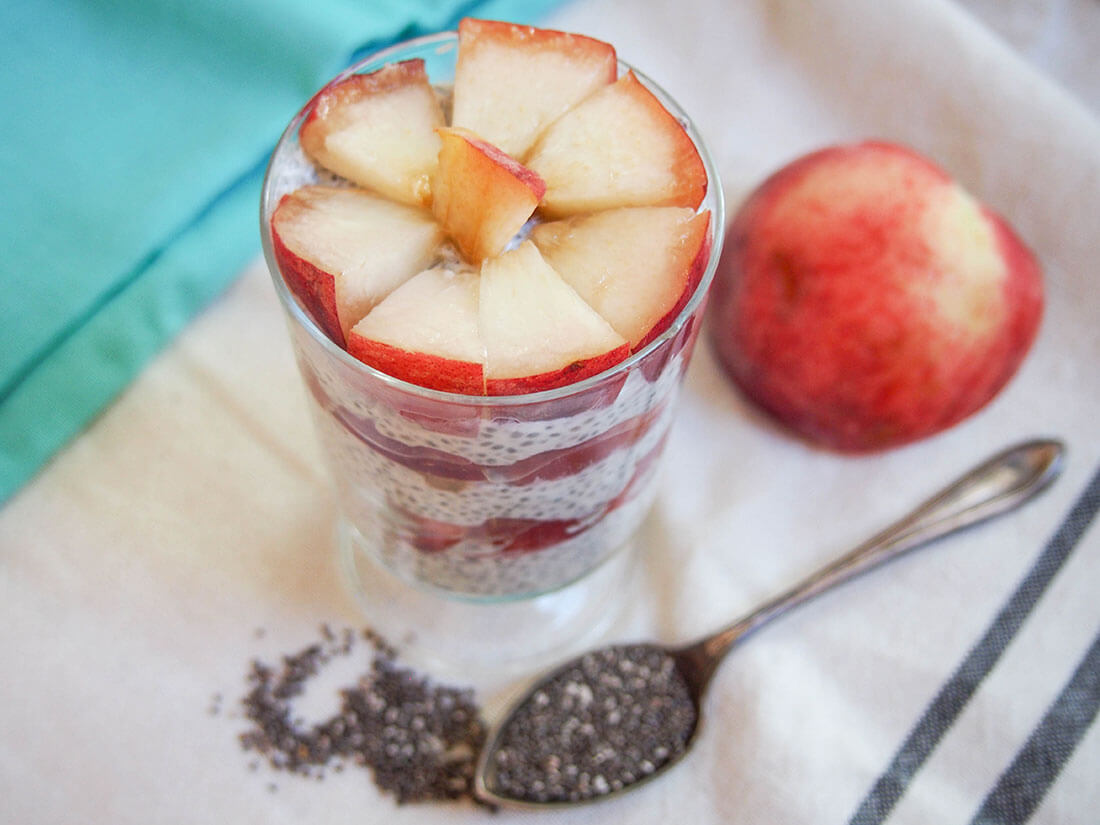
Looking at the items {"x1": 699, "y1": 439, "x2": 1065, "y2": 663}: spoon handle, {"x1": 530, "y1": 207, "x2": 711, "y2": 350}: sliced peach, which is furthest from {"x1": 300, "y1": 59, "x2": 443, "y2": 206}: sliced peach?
{"x1": 699, "y1": 439, "x2": 1065, "y2": 663}: spoon handle

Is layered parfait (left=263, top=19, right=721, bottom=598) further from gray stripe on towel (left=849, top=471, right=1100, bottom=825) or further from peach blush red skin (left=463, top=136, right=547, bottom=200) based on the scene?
gray stripe on towel (left=849, top=471, right=1100, bottom=825)

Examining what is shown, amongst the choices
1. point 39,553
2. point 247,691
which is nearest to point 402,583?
point 247,691

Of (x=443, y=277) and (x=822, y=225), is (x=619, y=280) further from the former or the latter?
(x=822, y=225)

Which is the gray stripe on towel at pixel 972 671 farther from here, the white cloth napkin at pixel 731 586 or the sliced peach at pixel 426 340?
the sliced peach at pixel 426 340

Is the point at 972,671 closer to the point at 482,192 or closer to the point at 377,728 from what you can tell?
the point at 377,728

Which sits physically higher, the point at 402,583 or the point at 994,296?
the point at 994,296

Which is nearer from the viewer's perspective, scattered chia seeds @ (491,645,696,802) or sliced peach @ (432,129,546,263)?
sliced peach @ (432,129,546,263)

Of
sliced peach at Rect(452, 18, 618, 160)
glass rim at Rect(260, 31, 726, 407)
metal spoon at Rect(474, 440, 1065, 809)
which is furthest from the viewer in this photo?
metal spoon at Rect(474, 440, 1065, 809)

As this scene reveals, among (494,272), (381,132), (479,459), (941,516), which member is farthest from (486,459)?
(941,516)
